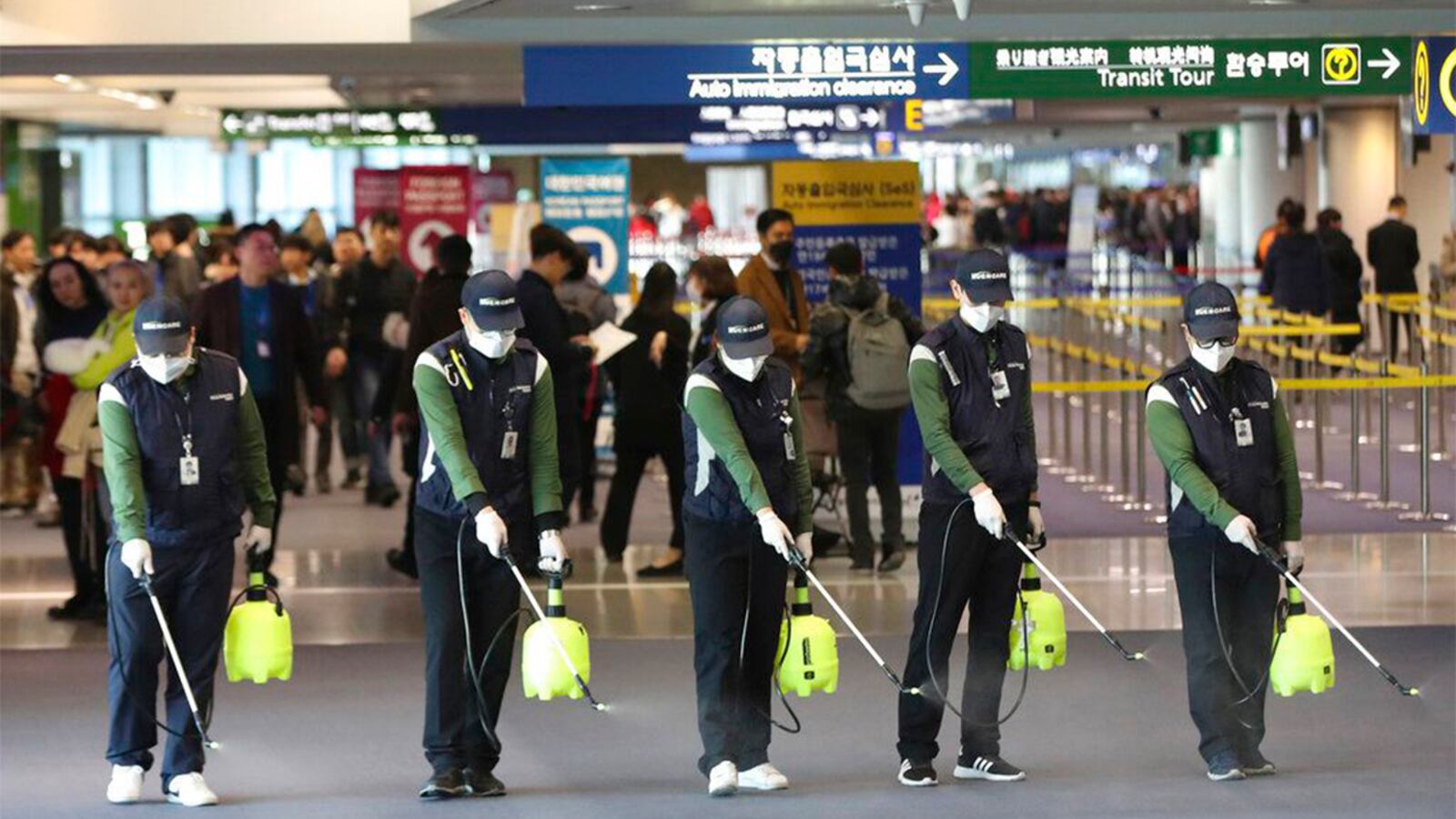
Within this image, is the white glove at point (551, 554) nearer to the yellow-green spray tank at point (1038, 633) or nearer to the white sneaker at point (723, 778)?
the white sneaker at point (723, 778)

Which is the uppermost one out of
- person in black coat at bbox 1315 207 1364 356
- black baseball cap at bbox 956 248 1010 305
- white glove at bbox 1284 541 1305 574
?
person in black coat at bbox 1315 207 1364 356

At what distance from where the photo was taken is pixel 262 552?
948 centimetres

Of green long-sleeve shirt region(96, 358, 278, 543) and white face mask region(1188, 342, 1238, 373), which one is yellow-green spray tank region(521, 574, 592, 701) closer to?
green long-sleeve shirt region(96, 358, 278, 543)

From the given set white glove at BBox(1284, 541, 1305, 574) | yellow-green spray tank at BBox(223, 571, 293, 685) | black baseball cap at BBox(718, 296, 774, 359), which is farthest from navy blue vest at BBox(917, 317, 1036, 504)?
yellow-green spray tank at BBox(223, 571, 293, 685)

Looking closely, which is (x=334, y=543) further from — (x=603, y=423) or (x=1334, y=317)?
(x=1334, y=317)

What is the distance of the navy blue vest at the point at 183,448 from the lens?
9.17 metres

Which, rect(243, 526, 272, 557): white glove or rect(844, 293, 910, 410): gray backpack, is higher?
rect(844, 293, 910, 410): gray backpack

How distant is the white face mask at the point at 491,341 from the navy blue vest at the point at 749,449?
27.2 inches

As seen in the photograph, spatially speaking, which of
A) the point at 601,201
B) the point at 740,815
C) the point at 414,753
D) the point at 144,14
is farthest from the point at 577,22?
the point at 601,201

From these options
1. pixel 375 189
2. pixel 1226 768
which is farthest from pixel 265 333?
pixel 375 189

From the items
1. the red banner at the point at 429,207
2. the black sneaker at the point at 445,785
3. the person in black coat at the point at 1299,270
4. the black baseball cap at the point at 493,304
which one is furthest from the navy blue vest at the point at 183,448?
the person in black coat at the point at 1299,270

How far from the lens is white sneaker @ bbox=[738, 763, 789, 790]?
9.43 meters

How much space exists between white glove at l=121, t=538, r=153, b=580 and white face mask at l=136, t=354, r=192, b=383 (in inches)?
23.5

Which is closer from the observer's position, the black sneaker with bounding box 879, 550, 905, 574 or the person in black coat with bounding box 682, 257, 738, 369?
the person in black coat with bounding box 682, 257, 738, 369
